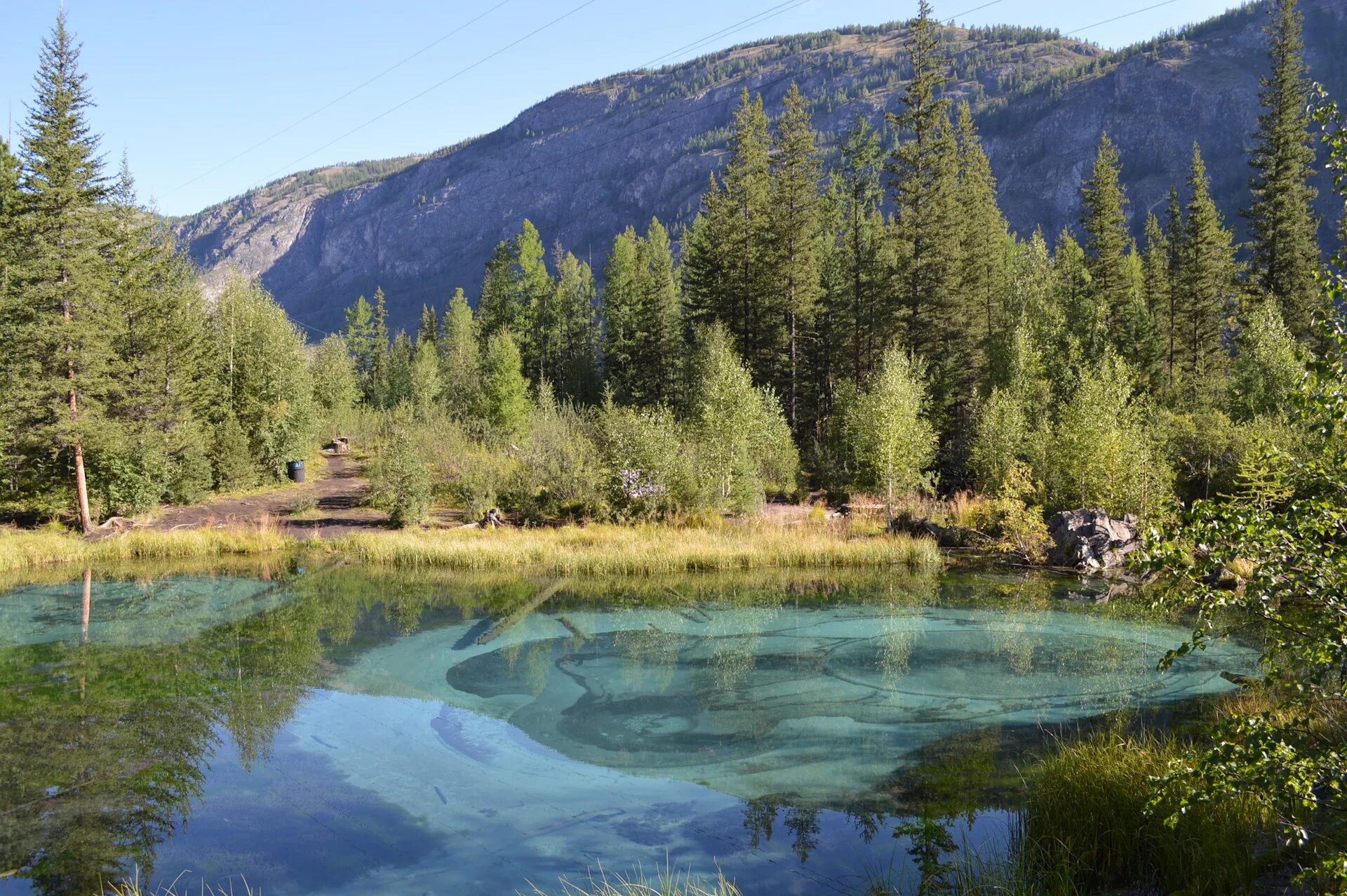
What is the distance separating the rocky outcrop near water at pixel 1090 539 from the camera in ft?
65.8

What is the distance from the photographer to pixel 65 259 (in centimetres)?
2441

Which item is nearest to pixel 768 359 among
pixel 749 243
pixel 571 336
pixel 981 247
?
pixel 749 243

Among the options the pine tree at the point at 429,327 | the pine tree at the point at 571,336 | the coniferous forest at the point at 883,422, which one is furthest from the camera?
the pine tree at the point at 429,327

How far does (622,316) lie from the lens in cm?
5250

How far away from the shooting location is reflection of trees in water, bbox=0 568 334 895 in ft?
25.5

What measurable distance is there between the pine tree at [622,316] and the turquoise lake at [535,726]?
29235 millimetres

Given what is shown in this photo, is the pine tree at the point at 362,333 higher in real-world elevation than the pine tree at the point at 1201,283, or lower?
higher

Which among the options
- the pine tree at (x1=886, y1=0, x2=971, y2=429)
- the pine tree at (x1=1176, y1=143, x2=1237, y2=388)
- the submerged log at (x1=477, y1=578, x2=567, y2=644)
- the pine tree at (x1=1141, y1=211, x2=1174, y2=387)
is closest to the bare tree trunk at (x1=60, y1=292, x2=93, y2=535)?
the submerged log at (x1=477, y1=578, x2=567, y2=644)

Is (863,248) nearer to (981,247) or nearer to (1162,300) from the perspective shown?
(981,247)

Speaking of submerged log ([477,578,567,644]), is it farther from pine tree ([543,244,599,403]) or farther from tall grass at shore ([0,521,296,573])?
pine tree ([543,244,599,403])

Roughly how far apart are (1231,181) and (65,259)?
141573mm

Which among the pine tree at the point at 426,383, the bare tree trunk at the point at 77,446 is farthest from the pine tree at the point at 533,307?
the bare tree trunk at the point at 77,446

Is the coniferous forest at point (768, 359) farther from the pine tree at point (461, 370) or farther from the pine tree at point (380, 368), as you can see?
the pine tree at point (380, 368)

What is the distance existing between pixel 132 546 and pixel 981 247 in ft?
112
